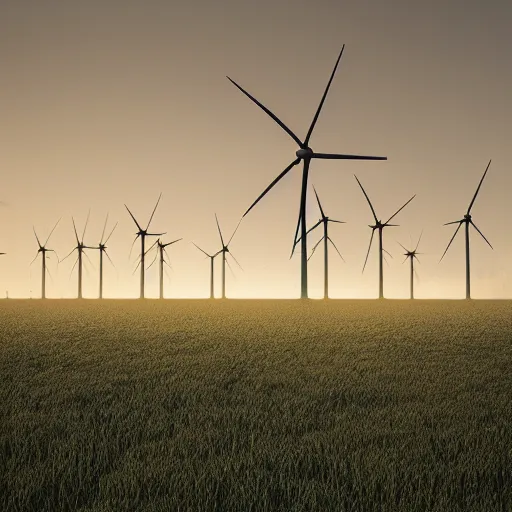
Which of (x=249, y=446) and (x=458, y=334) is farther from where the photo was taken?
(x=458, y=334)

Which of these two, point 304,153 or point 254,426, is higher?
point 304,153

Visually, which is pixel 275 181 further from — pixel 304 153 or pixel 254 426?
pixel 254 426

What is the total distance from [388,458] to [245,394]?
6841 mm

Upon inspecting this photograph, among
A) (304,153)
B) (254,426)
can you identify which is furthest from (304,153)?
(254,426)

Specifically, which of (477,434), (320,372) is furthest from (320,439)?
(320,372)

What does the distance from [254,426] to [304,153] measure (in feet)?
135

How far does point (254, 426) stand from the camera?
509 inches

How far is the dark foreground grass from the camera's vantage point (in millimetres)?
8602

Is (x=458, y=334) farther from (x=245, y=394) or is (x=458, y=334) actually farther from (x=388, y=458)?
(x=388, y=458)

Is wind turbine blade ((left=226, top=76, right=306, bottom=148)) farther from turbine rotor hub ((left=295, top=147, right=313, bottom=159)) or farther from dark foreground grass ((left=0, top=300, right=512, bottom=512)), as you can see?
dark foreground grass ((left=0, top=300, right=512, bottom=512))

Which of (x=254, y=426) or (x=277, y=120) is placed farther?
(x=277, y=120)

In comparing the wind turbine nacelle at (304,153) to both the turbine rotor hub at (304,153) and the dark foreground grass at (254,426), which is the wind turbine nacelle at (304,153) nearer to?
the turbine rotor hub at (304,153)

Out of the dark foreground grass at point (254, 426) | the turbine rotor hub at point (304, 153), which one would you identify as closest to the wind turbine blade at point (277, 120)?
the turbine rotor hub at point (304, 153)

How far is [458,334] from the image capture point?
107ft
